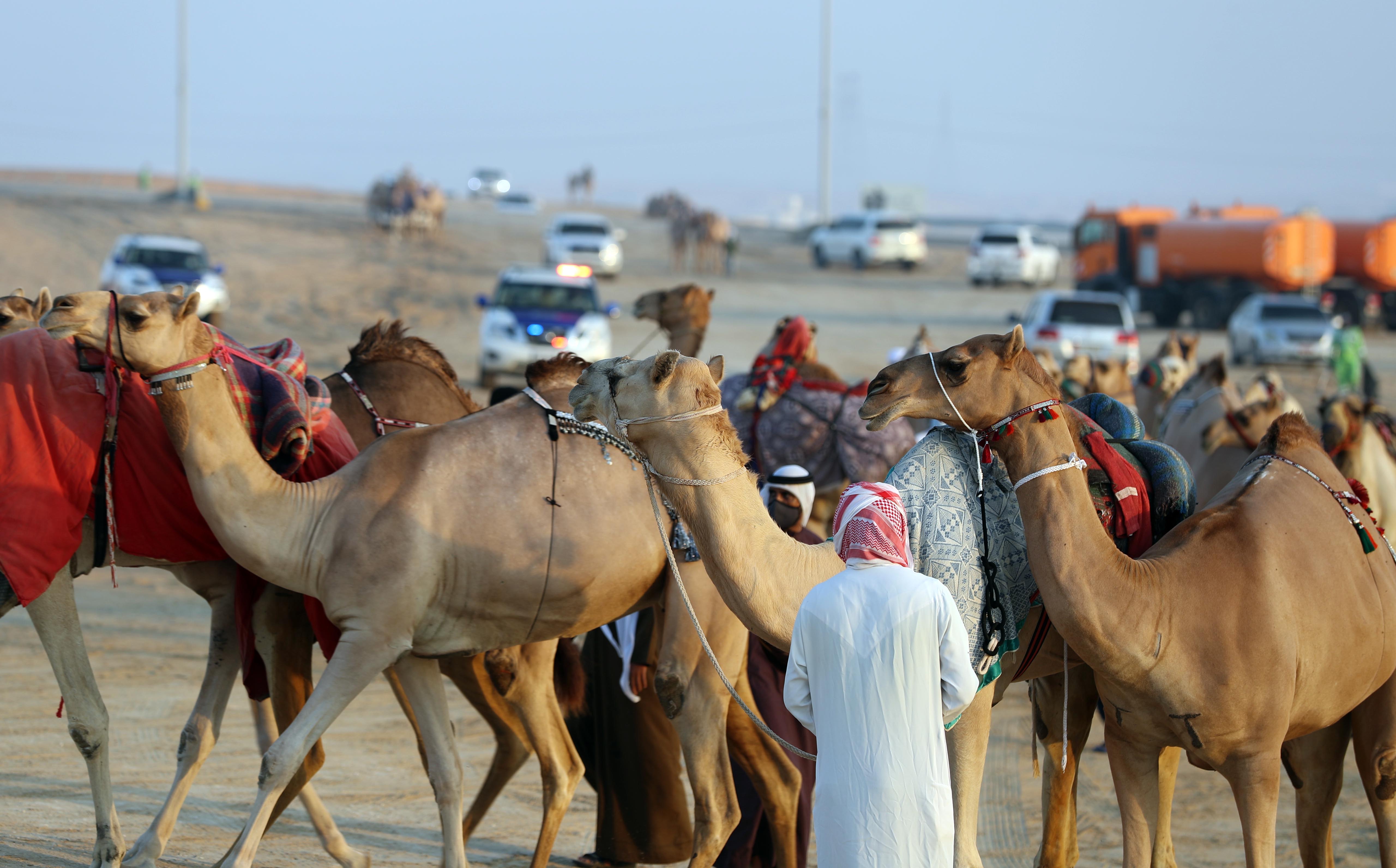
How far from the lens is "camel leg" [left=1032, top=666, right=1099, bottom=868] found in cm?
541

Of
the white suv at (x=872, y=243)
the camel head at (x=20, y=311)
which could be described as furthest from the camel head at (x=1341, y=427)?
the white suv at (x=872, y=243)

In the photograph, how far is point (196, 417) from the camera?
5.06 metres

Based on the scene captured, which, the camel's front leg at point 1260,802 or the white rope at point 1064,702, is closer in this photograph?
the camel's front leg at point 1260,802

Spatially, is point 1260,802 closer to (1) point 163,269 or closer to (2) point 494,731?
(2) point 494,731

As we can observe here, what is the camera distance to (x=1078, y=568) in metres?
4.40

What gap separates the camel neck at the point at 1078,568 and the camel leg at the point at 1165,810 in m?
0.78

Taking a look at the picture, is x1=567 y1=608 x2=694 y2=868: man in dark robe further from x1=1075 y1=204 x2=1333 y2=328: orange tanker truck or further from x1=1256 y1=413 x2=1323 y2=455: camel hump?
x1=1075 y1=204 x2=1333 y2=328: orange tanker truck

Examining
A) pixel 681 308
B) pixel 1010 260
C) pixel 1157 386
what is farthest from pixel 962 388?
pixel 1010 260

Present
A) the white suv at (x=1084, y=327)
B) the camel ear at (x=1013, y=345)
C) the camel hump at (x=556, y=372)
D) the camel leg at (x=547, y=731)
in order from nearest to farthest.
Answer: the camel ear at (x=1013, y=345)
the camel hump at (x=556, y=372)
the camel leg at (x=547, y=731)
the white suv at (x=1084, y=327)

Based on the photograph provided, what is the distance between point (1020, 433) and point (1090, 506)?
1.11 ft

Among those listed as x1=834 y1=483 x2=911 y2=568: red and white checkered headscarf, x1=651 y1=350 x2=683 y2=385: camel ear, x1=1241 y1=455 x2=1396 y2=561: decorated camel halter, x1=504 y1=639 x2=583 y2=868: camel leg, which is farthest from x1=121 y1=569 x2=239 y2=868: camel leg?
x1=1241 y1=455 x2=1396 y2=561: decorated camel halter

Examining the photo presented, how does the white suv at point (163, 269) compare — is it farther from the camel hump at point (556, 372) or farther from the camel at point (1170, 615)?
the camel at point (1170, 615)

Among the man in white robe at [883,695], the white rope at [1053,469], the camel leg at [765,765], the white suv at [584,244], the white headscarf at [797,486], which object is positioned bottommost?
the camel leg at [765,765]

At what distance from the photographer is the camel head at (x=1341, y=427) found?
27.4 ft
